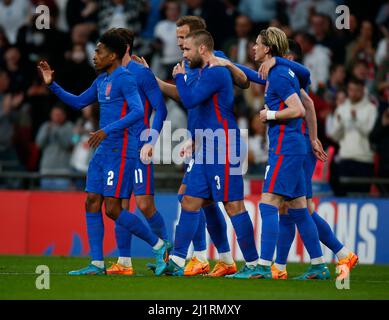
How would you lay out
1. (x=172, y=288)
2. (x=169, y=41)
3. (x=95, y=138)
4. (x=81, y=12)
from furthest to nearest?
(x=81, y=12), (x=169, y=41), (x=95, y=138), (x=172, y=288)

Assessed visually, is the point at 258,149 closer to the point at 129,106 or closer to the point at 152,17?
the point at 152,17

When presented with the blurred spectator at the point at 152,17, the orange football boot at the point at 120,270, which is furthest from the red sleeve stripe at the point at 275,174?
the blurred spectator at the point at 152,17

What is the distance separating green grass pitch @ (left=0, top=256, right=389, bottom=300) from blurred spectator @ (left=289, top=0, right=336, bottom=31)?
838 centimetres

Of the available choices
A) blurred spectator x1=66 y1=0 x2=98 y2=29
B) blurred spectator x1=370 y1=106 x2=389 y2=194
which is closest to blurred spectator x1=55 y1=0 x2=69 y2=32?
blurred spectator x1=66 y1=0 x2=98 y2=29

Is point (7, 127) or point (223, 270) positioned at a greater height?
Result: point (7, 127)

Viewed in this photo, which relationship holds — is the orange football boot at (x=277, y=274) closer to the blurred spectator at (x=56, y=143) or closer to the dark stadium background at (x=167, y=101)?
the dark stadium background at (x=167, y=101)

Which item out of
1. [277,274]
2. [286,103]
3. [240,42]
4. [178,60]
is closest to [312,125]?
[286,103]

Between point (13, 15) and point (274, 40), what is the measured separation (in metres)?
10.8

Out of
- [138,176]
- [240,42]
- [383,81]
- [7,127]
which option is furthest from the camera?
[240,42]

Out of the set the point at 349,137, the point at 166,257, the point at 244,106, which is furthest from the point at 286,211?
the point at 244,106

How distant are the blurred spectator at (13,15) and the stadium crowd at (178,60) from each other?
2cm

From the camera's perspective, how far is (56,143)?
1844 centimetres

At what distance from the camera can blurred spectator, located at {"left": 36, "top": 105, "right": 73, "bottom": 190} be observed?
18.4 m

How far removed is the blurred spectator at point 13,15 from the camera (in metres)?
20.6
